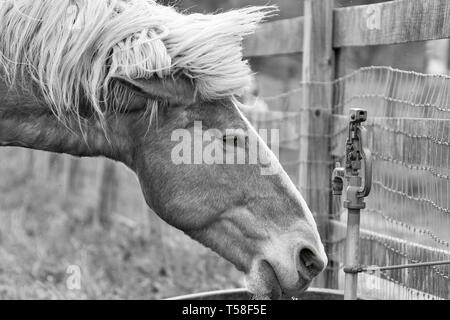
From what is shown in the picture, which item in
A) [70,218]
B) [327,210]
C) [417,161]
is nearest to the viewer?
[417,161]

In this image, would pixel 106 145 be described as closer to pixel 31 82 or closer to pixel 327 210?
pixel 31 82

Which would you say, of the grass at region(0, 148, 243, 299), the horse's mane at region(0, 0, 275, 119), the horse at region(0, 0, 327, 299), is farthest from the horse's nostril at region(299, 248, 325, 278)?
the grass at region(0, 148, 243, 299)

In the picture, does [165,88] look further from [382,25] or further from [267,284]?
[382,25]

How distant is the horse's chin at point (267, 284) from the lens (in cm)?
293

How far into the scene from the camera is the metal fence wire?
323cm

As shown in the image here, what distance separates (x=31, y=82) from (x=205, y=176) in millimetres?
818

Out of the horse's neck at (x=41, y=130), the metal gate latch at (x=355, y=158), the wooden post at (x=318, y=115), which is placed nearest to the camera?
the metal gate latch at (x=355, y=158)

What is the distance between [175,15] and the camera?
2959mm

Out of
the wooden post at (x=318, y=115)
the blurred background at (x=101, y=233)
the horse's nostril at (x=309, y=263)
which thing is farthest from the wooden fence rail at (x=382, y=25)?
Answer: the horse's nostril at (x=309, y=263)

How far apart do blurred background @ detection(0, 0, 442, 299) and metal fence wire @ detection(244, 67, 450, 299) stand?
443 millimetres

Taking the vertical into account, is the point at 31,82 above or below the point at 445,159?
above

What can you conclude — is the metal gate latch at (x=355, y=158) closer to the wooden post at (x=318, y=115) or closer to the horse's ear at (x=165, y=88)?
the horse's ear at (x=165, y=88)

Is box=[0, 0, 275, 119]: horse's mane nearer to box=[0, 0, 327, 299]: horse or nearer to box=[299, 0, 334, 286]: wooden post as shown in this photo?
box=[0, 0, 327, 299]: horse
